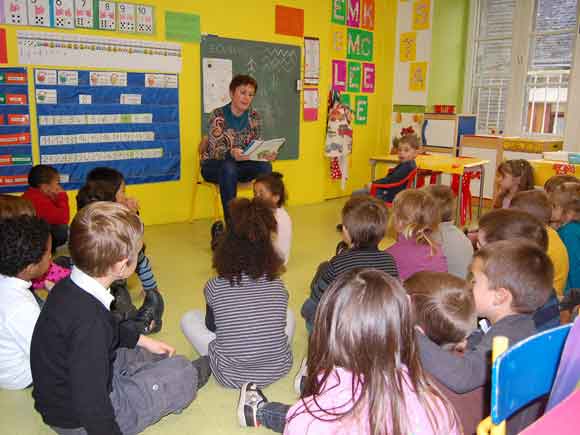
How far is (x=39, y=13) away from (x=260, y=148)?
190cm

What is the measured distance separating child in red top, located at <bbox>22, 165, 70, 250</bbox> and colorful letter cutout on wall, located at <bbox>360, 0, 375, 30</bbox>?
13.3ft

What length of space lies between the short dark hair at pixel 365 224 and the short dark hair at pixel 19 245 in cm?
119

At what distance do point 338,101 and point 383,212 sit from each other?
400cm

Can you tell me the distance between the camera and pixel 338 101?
6066 millimetres

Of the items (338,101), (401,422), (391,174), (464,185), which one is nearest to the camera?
(401,422)

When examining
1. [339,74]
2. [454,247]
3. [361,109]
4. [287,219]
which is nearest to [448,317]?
[454,247]

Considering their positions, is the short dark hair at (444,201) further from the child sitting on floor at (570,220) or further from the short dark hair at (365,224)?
the short dark hair at (365,224)

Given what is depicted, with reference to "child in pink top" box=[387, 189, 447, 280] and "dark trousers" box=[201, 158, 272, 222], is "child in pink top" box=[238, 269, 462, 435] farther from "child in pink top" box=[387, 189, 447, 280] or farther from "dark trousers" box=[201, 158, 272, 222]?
"dark trousers" box=[201, 158, 272, 222]

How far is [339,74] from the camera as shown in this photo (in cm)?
610

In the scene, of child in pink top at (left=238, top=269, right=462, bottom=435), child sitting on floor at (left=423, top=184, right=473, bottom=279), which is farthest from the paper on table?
child in pink top at (left=238, top=269, right=462, bottom=435)

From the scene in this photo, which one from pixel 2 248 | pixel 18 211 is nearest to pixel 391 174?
pixel 18 211

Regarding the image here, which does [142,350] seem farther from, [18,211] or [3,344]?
[18,211]

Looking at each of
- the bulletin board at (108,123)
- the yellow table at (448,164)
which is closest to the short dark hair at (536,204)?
the yellow table at (448,164)

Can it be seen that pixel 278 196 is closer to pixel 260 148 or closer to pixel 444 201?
pixel 260 148
